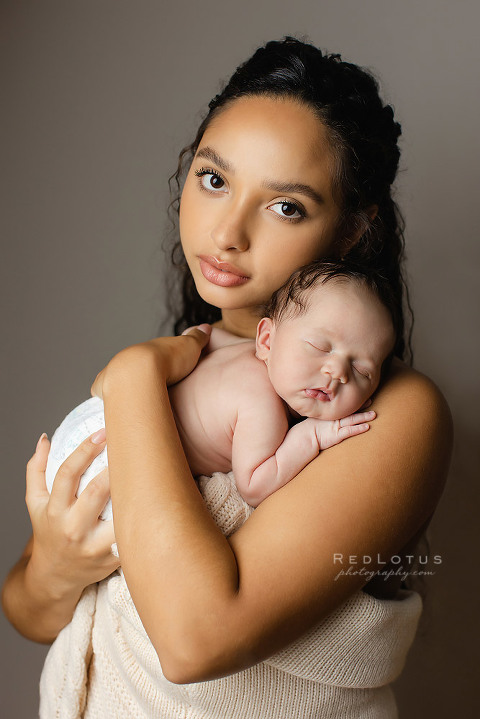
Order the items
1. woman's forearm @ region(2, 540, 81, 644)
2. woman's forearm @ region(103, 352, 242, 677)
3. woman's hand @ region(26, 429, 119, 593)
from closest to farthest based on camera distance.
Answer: woman's forearm @ region(103, 352, 242, 677) < woman's hand @ region(26, 429, 119, 593) < woman's forearm @ region(2, 540, 81, 644)

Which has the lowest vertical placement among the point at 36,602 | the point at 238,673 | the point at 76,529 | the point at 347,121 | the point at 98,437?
the point at 36,602

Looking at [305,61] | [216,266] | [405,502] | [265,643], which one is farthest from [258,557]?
[305,61]

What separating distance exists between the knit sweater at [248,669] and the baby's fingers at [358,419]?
210 mm

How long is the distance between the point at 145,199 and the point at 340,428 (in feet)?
4.93

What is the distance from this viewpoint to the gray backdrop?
2037 mm

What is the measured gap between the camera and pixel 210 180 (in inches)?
51.8

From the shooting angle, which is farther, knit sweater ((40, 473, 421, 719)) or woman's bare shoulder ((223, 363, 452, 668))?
knit sweater ((40, 473, 421, 719))

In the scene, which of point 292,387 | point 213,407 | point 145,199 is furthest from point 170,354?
point 145,199

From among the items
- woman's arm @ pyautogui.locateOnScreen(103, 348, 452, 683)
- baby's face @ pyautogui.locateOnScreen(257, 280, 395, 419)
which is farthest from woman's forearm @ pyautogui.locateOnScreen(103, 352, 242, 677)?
baby's face @ pyautogui.locateOnScreen(257, 280, 395, 419)

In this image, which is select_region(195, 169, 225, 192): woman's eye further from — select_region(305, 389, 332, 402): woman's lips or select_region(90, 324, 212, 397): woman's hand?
select_region(305, 389, 332, 402): woman's lips

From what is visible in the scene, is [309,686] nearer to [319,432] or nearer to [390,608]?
[390,608]

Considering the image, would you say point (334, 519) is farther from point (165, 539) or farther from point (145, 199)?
point (145, 199)

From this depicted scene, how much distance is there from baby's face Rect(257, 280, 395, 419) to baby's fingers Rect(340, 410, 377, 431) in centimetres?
3

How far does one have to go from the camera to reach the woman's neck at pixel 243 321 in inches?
57.9
